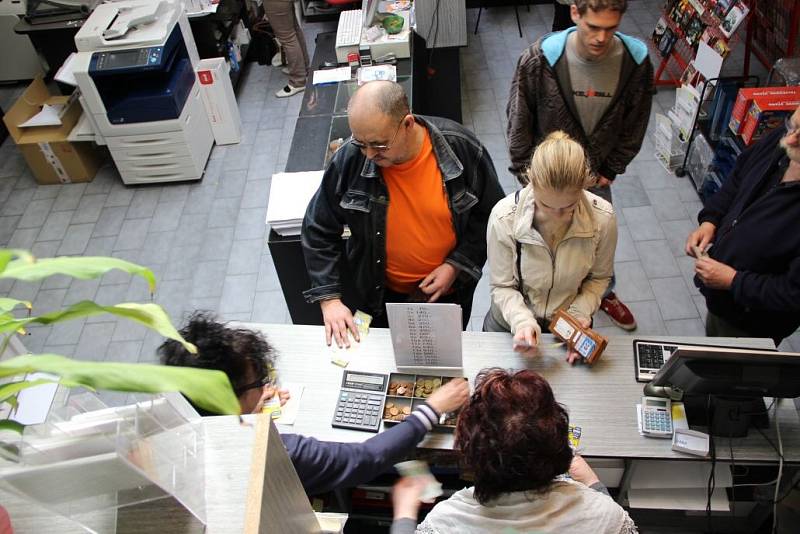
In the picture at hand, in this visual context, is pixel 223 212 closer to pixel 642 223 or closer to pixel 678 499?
pixel 642 223

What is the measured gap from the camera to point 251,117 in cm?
511

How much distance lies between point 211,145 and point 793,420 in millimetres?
4119

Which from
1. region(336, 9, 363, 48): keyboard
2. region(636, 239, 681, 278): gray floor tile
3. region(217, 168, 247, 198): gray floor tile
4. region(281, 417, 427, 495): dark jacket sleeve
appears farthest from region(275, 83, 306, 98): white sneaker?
region(281, 417, 427, 495): dark jacket sleeve

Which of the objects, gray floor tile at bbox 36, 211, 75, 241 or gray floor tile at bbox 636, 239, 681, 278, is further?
gray floor tile at bbox 36, 211, 75, 241

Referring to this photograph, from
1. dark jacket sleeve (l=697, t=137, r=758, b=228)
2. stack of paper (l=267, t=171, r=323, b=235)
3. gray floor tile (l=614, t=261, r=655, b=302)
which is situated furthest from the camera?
gray floor tile (l=614, t=261, r=655, b=302)

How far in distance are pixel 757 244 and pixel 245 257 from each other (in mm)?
2842

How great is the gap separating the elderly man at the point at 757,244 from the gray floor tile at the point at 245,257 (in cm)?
249

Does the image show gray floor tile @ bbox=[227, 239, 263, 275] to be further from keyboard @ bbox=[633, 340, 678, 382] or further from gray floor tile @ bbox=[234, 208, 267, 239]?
keyboard @ bbox=[633, 340, 678, 382]

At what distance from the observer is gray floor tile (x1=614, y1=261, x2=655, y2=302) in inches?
138

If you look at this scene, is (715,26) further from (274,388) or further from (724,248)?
(274,388)

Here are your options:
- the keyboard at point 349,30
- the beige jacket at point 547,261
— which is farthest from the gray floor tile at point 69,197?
the beige jacket at point 547,261

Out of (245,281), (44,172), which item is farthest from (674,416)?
(44,172)

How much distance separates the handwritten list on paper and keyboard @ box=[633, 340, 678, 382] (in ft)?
1.94

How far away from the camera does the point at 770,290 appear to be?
7.06 ft
